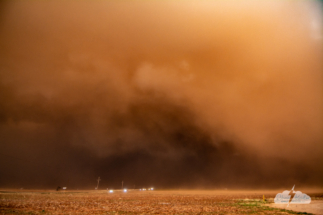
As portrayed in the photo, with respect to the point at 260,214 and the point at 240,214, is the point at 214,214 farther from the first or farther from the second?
the point at 260,214

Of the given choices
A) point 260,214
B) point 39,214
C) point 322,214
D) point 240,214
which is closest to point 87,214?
point 39,214

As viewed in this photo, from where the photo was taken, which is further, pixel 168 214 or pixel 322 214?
pixel 168 214

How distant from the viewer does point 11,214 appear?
2797cm

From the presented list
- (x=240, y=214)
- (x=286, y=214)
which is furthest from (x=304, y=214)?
(x=240, y=214)

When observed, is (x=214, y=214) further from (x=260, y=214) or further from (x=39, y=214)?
(x=39, y=214)

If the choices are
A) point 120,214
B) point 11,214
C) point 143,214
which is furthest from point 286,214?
point 11,214

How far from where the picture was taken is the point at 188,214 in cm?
3089

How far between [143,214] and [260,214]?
65.0ft

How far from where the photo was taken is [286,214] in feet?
96.9

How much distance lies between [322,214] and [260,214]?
9318 millimetres

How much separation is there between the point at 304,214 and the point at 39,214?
4320 centimetres

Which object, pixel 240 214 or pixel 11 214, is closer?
pixel 11 214

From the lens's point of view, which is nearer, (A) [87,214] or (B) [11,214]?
(B) [11,214]

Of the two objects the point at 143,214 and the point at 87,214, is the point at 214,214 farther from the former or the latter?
the point at 87,214
